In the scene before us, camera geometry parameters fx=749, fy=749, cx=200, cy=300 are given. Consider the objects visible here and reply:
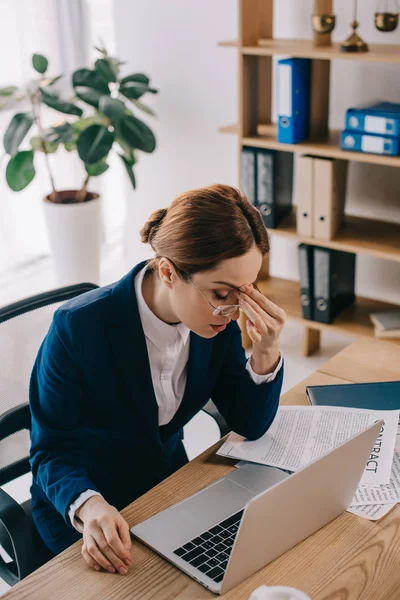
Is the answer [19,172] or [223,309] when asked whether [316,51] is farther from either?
[223,309]

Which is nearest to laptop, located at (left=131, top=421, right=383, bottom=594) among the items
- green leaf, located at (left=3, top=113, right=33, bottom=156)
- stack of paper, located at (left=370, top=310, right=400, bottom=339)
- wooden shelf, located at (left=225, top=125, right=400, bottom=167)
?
wooden shelf, located at (left=225, top=125, right=400, bottom=167)

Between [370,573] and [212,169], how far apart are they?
2.83 metres

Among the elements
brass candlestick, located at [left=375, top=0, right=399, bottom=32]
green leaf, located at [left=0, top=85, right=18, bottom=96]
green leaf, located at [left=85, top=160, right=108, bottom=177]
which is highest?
brass candlestick, located at [left=375, top=0, right=399, bottom=32]

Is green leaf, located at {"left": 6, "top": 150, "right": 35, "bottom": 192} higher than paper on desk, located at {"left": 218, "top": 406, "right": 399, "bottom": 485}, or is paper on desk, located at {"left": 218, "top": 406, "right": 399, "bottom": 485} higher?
green leaf, located at {"left": 6, "top": 150, "right": 35, "bottom": 192}

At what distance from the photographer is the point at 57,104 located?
338 centimetres

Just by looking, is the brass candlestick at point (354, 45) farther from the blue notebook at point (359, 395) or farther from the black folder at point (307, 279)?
the blue notebook at point (359, 395)

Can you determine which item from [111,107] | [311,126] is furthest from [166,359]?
[111,107]

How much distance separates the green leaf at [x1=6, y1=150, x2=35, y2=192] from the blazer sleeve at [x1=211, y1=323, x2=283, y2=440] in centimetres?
219

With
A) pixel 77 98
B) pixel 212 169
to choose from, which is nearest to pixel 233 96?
pixel 212 169

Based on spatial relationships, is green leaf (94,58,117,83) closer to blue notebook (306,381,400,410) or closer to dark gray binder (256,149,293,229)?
dark gray binder (256,149,293,229)

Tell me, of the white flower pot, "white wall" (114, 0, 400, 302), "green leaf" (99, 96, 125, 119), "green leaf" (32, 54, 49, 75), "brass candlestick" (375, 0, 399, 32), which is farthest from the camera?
the white flower pot

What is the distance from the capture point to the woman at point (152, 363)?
1.32m

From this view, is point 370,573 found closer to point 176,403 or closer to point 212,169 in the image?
point 176,403

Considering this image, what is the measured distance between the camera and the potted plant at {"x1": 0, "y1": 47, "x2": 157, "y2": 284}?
11.0ft
